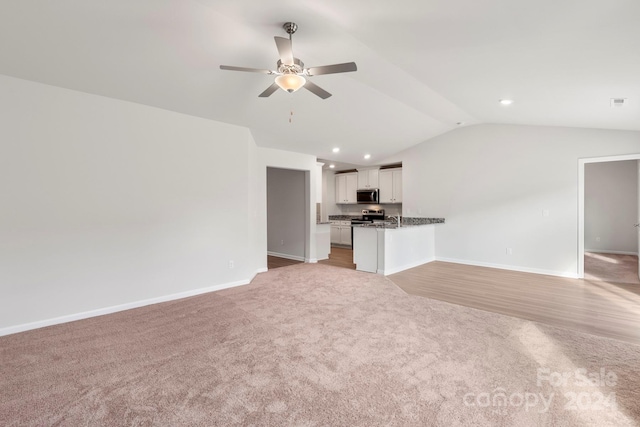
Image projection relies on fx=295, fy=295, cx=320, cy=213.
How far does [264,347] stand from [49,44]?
3.37m

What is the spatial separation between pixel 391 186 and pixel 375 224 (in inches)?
95.1

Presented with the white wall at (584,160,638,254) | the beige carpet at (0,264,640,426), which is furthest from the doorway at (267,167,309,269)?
the white wall at (584,160,638,254)

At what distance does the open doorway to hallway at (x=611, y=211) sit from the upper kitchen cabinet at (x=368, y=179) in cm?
505

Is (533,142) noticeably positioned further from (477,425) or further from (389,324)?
(477,425)

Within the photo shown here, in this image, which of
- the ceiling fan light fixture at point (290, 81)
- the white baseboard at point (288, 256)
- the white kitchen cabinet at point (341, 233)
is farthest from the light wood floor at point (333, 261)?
the ceiling fan light fixture at point (290, 81)

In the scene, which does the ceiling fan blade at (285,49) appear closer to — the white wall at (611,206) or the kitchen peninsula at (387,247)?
the kitchen peninsula at (387,247)

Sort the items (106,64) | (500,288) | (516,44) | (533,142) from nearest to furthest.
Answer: (516,44), (106,64), (500,288), (533,142)

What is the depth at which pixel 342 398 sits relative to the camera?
1998 millimetres

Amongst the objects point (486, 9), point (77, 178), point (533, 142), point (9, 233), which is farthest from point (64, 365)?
point (533, 142)

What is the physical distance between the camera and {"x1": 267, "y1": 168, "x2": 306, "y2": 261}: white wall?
7031 millimetres

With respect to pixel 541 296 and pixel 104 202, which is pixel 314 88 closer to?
pixel 104 202

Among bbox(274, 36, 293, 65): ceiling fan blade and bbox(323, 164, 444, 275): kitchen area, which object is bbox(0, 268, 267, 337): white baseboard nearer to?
bbox(323, 164, 444, 275): kitchen area

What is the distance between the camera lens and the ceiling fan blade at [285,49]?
217 centimetres

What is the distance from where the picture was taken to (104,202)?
3.58 metres
